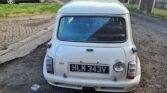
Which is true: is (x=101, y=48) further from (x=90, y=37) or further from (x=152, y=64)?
(x=152, y=64)

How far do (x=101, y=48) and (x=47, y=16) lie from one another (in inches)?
392

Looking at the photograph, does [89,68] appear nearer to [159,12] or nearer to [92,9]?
[92,9]

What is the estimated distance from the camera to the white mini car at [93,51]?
198 inches

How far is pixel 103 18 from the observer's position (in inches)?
213

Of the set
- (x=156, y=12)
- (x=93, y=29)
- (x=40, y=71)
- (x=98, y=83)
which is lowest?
(x=156, y=12)

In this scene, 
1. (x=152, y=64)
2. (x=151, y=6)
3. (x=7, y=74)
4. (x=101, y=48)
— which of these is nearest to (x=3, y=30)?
(x=7, y=74)

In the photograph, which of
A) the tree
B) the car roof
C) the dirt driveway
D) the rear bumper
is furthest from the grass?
the rear bumper

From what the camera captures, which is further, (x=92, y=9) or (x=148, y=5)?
(x=148, y=5)

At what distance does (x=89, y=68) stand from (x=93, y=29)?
80 cm

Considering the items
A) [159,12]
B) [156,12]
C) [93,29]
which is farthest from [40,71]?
[156,12]

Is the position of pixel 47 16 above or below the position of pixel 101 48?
below

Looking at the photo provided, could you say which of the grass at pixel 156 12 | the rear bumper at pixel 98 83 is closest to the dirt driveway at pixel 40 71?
the rear bumper at pixel 98 83

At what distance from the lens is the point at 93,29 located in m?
5.43

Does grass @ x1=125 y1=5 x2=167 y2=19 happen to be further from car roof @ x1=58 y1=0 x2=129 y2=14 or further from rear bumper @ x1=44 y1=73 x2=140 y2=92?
rear bumper @ x1=44 y1=73 x2=140 y2=92
